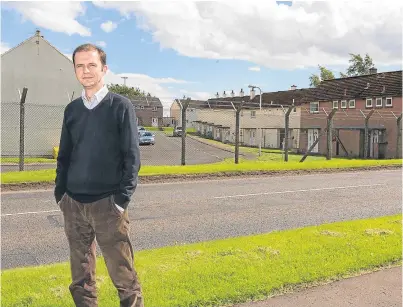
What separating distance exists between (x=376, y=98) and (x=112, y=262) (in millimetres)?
36532

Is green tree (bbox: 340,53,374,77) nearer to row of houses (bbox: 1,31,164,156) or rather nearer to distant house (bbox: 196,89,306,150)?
distant house (bbox: 196,89,306,150)

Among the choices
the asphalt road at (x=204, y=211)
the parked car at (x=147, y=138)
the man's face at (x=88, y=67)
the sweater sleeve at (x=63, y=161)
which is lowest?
the asphalt road at (x=204, y=211)

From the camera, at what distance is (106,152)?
2971mm

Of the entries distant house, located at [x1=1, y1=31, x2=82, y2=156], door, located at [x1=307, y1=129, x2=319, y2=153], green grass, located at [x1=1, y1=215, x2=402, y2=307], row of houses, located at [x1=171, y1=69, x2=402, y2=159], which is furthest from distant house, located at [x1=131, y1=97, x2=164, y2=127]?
door, located at [x1=307, y1=129, x2=319, y2=153]

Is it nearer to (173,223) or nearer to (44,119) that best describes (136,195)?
(173,223)

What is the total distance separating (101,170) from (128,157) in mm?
214

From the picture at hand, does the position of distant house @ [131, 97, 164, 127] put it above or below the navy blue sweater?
above

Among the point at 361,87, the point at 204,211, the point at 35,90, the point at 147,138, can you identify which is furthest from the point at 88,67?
the point at 361,87

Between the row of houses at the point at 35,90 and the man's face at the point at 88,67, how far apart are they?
20243mm

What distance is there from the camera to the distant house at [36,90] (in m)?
23.7

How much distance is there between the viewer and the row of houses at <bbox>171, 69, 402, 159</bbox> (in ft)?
109

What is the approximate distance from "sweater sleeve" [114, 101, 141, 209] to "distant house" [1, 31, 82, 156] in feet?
71.7

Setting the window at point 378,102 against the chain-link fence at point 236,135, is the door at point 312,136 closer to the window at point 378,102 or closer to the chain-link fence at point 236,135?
the chain-link fence at point 236,135

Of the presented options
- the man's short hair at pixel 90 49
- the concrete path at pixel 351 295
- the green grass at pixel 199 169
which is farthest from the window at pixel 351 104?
the man's short hair at pixel 90 49
